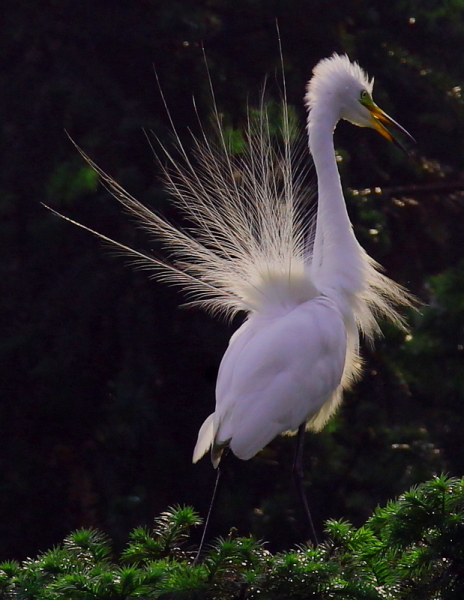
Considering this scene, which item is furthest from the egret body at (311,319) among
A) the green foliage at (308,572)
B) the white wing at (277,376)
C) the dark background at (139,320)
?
the green foliage at (308,572)

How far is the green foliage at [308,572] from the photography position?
6.43ft

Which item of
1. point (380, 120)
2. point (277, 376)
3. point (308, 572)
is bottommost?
point (308, 572)

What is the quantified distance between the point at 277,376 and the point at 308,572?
39.6 inches

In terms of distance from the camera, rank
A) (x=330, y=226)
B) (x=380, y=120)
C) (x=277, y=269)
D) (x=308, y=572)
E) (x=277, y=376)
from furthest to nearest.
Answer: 1. (x=380, y=120)
2. (x=330, y=226)
3. (x=277, y=269)
4. (x=277, y=376)
5. (x=308, y=572)

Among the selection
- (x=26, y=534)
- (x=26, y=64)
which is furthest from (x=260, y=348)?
(x=26, y=64)

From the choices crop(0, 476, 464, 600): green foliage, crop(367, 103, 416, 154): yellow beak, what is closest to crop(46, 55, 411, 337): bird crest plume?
crop(367, 103, 416, 154): yellow beak

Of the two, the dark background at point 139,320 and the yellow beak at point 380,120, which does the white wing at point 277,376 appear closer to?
the dark background at point 139,320

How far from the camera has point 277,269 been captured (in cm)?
308

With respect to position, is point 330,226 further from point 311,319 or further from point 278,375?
point 278,375

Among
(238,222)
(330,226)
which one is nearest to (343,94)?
(330,226)


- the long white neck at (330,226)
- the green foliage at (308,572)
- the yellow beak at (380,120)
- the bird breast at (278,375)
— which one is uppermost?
the yellow beak at (380,120)

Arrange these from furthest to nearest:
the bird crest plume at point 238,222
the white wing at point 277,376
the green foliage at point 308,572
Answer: the bird crest plume at point 238,222 < the white wing at point 277,376 < the green foliage at point 308,572

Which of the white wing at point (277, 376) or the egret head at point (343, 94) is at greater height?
the egret head at point (343, 94)

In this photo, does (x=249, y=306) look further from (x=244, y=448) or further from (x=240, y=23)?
(x=240, y=23)
